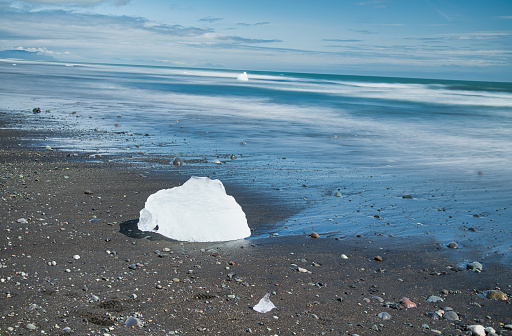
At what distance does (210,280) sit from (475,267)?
10.3 feet

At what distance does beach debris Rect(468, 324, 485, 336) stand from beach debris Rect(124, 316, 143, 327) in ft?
9.32

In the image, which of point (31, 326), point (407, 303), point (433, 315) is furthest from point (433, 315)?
point (31, 326)

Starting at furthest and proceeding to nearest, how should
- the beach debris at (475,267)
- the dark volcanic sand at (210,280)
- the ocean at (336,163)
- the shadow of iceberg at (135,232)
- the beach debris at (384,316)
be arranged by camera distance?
1. the ocean at (336,163)
2. the shadow of iceberg at (135,232)
3. the beach debris at (475,267)
4. the beach debris at (384,316)
5. the dark volcanic sand at (210,280)

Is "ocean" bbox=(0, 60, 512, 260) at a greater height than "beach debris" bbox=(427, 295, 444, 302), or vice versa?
"ocean" bbox=(0, 60, 512, 260)

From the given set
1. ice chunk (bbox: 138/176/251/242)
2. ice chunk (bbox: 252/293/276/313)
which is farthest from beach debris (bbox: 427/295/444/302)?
ice chunk (bbox: 138/176/251/242)

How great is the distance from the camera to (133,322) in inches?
145

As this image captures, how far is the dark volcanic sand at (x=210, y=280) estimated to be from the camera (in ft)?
12.4

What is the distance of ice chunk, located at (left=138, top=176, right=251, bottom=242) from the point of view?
5746 millimetres

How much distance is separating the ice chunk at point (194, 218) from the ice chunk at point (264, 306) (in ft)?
5.61

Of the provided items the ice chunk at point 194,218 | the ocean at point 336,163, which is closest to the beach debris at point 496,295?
the ocean at point 336,163

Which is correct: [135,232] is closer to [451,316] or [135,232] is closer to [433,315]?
[433,315]

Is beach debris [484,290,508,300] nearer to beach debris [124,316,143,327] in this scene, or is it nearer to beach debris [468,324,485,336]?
beach debris [468,324,485,336]

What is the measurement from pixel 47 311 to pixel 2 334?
1.34 ft

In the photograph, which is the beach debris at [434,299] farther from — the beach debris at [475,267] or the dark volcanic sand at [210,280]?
the beach debris at [475,267]
